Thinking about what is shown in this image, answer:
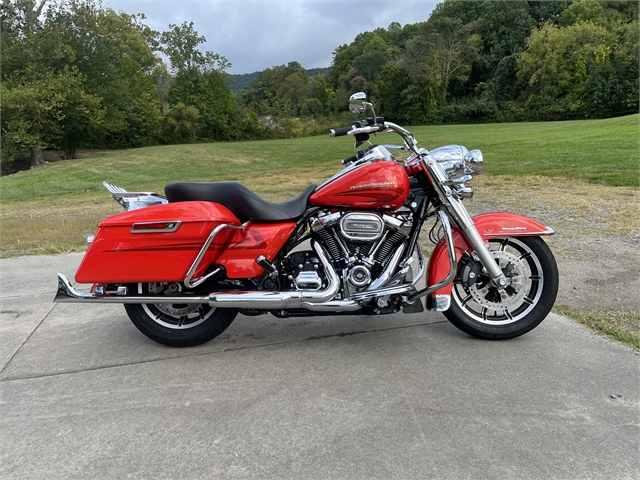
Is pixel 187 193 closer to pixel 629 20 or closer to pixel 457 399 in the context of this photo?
pixel 457 399

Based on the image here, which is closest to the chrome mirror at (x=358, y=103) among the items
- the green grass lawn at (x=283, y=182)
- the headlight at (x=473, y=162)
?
the headlight at (x=473, y=162)

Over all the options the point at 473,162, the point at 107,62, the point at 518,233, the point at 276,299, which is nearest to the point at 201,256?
the point at 276,299

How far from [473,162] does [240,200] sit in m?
1.58

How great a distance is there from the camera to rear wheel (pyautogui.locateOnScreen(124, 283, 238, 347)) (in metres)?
3.19

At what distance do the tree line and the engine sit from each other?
2868 centimetres

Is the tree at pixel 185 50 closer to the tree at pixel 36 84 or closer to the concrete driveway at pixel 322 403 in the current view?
the tree at pixel 36 84

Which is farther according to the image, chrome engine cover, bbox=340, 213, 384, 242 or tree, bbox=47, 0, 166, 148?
tree, bbox=47, 0, 166, 148

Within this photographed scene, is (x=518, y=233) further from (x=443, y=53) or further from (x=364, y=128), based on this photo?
(x=443, y=53)

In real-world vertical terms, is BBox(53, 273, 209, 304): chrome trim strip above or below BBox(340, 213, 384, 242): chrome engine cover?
below

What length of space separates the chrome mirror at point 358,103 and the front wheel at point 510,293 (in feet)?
4.32

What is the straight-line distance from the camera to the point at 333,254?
3.07 meters

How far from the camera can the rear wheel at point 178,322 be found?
319cm

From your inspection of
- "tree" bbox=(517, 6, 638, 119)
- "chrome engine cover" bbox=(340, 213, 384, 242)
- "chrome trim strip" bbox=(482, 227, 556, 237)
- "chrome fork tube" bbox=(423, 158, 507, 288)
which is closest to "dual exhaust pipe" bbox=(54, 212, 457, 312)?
"chrome fork tube" bbox=(423, 158, 507, 288)

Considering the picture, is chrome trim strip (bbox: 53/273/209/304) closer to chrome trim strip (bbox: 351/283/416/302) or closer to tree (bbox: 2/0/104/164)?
chrome trim strip (bbox: 351/283/416/302)
